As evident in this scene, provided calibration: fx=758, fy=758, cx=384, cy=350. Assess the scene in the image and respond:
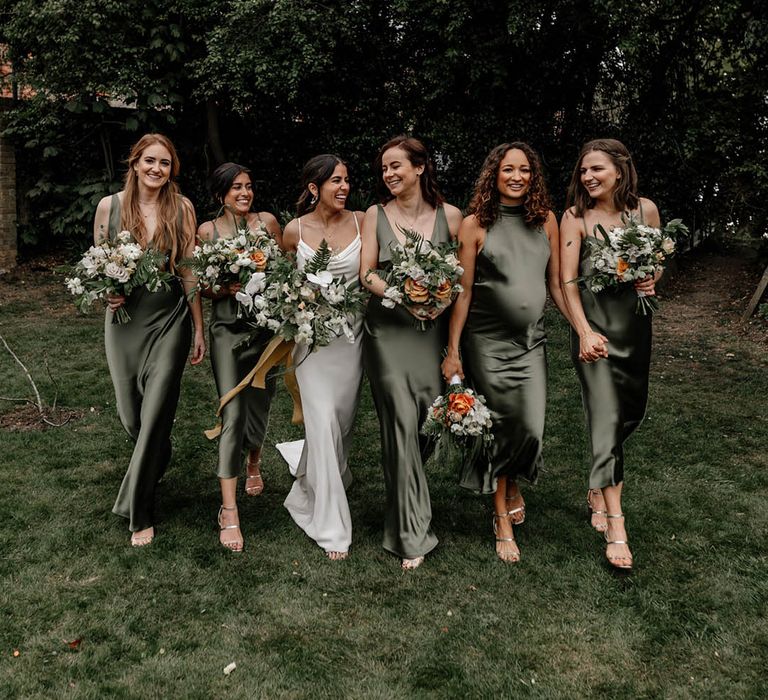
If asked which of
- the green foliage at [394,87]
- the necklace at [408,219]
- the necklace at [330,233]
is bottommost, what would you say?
the necklace at [330,233]

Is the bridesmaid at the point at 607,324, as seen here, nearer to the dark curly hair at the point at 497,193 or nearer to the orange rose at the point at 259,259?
the dark curly hair at the point at 497,193

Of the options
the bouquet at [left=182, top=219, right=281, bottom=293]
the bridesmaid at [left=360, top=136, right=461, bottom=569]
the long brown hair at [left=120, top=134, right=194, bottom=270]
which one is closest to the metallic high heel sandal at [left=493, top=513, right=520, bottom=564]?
the bridesmaid at [left=360, top=136, right=461, bottom=569]

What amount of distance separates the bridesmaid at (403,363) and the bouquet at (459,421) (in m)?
0.19

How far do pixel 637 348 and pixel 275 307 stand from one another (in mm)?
2278

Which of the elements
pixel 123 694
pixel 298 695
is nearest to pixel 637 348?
pixel 298 695

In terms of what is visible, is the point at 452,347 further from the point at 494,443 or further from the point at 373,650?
the point at 373,650

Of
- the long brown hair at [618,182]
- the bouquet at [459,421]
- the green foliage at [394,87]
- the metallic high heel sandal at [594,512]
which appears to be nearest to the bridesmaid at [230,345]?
the bouquet at [459,421]

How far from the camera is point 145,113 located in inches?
570

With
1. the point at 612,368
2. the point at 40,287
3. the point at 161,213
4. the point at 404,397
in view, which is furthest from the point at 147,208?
the point at 40,287

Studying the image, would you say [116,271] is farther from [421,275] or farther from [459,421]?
[459,421]

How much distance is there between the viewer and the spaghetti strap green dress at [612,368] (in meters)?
4.73

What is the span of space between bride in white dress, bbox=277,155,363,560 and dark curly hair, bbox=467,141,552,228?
869mm

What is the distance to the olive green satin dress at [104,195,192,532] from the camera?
497cm

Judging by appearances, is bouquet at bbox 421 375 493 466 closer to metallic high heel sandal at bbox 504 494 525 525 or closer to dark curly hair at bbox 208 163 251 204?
metallic high heel sandal at bbox 504 494 525 525
